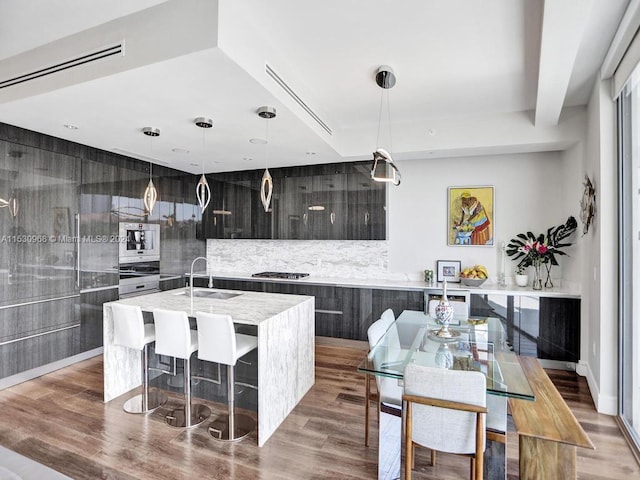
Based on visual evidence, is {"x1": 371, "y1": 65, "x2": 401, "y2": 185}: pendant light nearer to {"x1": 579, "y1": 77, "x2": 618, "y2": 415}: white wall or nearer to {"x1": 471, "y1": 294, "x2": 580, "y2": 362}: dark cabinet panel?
{"x1": 579, "y1": 77, "x2": 618, "y2": 415}: white wall

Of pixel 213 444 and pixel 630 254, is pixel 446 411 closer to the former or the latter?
pixel 213 444

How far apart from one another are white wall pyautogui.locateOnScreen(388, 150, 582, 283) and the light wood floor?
75.1 inches

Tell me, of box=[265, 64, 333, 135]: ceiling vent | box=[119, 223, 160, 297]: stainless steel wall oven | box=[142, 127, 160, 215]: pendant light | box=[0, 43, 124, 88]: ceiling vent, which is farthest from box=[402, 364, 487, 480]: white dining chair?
box=[119, 223, 160, 297]: stainless steel wall oven

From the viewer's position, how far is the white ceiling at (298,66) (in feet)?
6.83

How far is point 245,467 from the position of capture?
2.28 meters

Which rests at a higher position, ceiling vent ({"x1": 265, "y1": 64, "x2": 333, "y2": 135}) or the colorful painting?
ceiling vent ({"x1": 265, "y1": 64, "x2": 333, "y2": 135})

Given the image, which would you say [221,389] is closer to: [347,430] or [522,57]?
[347,430]

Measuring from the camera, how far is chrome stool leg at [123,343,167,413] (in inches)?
119

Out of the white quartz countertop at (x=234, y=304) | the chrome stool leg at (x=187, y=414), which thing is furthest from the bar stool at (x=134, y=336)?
the chrome stool leg at (x=187, y=414)

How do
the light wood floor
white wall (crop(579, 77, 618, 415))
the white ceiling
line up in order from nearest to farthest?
1. the white ceiling
2. the light wood floor
3. white wall (crop(579, 77, 618, 415))

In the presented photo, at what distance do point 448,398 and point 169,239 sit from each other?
4.69 meters

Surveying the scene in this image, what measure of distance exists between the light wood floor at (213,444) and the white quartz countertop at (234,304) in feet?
2.86

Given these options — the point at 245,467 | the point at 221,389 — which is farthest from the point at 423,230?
the point at 245,467

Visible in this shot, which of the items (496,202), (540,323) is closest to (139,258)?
(496,202)
